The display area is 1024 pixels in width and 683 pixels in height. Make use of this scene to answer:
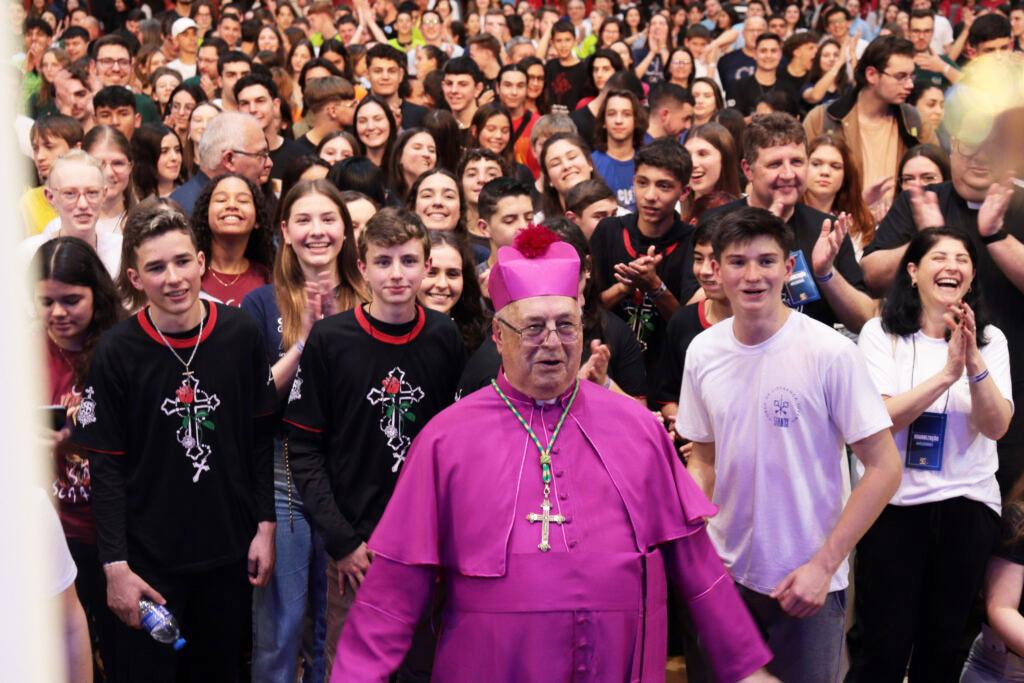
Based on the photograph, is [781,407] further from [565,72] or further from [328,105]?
[565,72]

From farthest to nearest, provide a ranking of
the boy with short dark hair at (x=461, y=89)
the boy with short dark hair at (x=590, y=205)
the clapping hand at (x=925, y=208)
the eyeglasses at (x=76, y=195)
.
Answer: the boy with short dark hair at (x=461, y=89) < the boy with short dark hair at (x=590, y=205) < the eyeglasses at (x=76, y=195) < the clapping hand at (x=925, y=208)

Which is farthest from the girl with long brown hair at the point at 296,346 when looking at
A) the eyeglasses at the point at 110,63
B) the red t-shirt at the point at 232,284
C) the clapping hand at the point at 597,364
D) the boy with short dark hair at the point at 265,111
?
the eyeglasses at the point at 110,63

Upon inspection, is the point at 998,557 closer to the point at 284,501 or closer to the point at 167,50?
the point at 284,501

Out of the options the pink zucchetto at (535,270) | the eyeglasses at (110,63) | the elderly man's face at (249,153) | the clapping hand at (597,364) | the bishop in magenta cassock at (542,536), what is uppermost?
the eyeglasses at (110,63)

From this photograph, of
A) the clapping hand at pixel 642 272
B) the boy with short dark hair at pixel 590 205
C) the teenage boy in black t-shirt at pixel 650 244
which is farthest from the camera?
the boy with short dark hair at pixel 590 205

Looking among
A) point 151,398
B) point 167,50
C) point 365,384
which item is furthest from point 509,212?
point 167,50

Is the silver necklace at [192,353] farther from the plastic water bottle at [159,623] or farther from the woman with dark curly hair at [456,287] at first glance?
the woman with dark curly hair at [456,287]

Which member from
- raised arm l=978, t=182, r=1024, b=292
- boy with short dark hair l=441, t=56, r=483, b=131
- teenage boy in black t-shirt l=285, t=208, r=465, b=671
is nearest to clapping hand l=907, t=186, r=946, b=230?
raised arm l=978, t=182, r=1024, b=292

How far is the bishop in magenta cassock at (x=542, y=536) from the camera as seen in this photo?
283 centimetres

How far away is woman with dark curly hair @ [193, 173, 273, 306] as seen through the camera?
16.2 ft

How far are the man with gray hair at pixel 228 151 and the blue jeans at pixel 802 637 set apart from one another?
3.29 metres

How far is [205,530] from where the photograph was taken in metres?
3.86

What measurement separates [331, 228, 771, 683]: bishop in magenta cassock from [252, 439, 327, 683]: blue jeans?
49.8 inches

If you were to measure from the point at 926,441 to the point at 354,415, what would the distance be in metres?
1.89
